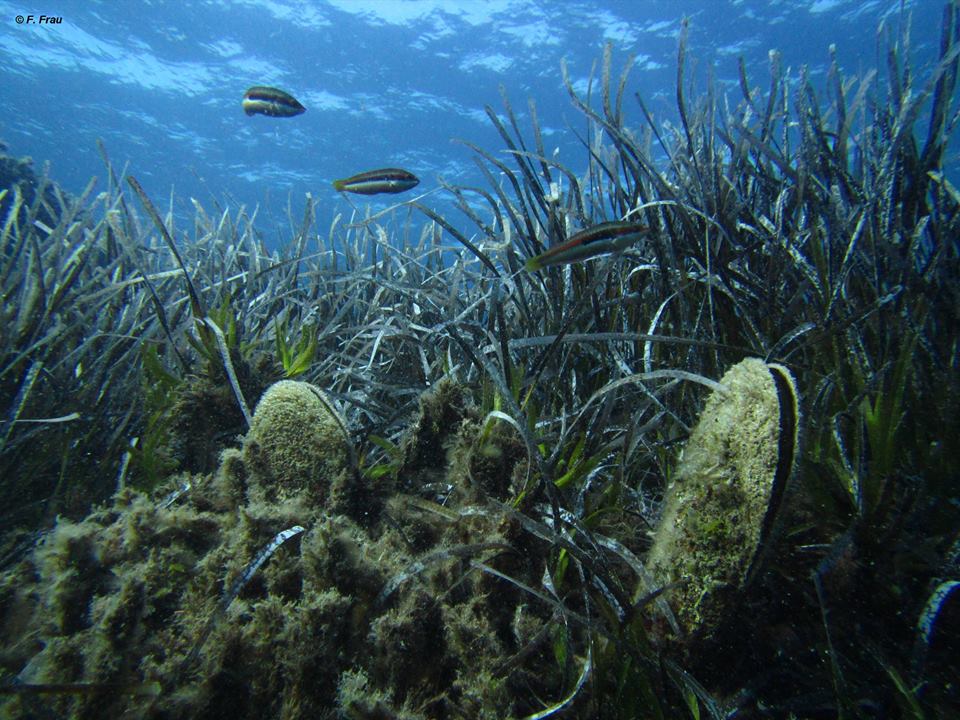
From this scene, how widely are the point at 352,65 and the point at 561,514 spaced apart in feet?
119

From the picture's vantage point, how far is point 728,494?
45.6 inches

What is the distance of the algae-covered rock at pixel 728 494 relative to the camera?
107 cm

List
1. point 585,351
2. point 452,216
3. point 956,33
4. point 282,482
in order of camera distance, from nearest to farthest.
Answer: point 282,482, point 956,33, point 585,351, point 452,216

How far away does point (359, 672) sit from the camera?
4.02 feet

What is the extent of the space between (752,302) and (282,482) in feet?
7.74

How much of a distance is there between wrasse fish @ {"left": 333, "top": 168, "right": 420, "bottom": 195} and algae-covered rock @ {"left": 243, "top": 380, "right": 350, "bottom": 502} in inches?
114

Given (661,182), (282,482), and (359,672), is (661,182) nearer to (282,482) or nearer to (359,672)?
(282,482)

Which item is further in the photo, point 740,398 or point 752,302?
point 752,302

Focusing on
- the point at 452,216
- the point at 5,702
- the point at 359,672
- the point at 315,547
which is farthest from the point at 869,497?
the point at 452,216

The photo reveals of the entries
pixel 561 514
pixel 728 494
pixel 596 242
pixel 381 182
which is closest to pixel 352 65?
pixel 381 182

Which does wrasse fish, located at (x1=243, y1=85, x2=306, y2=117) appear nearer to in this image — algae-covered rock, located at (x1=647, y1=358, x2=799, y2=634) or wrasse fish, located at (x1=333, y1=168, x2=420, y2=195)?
wrasse fish, located at (x1=333, y1=168, x2=420, y2=195)

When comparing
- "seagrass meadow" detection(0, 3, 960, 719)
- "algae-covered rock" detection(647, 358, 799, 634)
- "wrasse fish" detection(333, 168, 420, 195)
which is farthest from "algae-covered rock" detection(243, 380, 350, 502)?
"wrasse fish" detection(333, 168, 420, 195)

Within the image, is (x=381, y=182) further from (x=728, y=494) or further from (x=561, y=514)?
(x=728, y=494)

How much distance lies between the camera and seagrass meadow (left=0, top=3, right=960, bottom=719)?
1.17 metres
